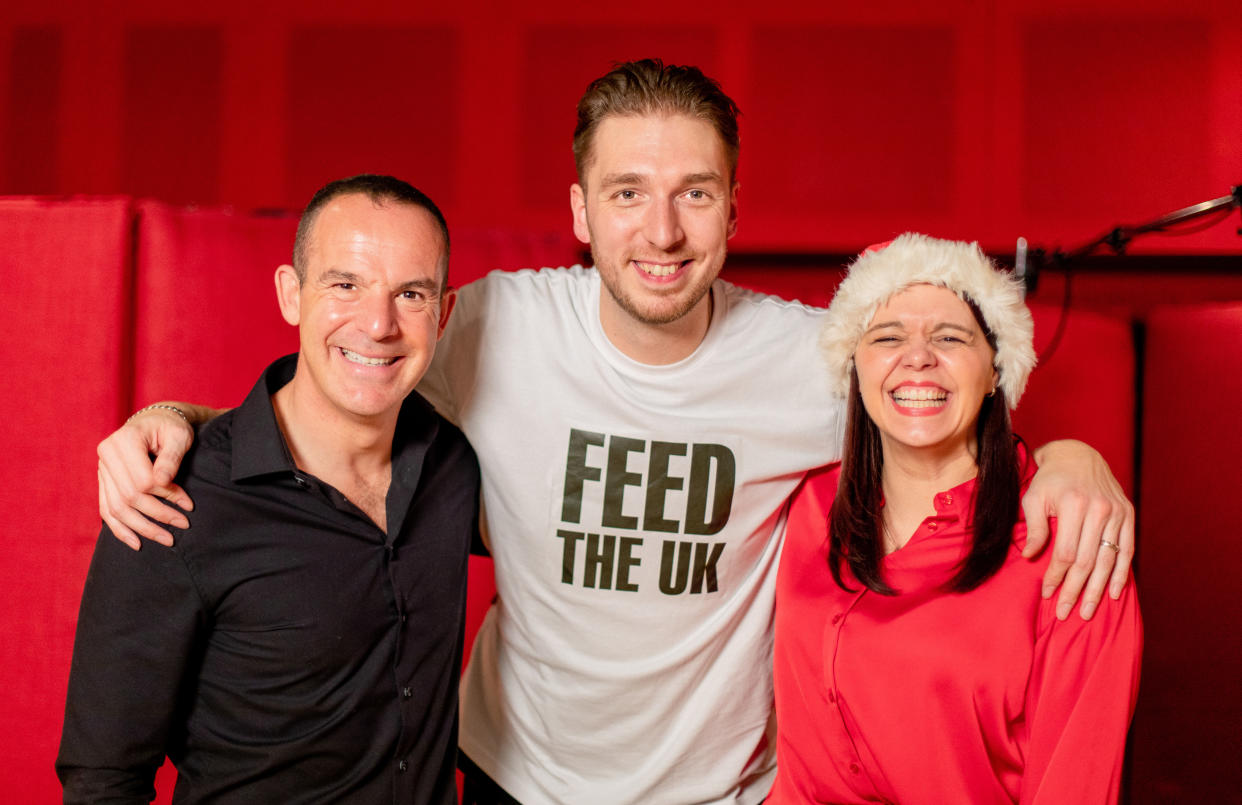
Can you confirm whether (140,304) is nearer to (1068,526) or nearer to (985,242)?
(1068,526)

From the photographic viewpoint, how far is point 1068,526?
1.33 m

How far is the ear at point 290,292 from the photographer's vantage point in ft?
4.81

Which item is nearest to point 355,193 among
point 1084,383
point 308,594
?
point 308,594

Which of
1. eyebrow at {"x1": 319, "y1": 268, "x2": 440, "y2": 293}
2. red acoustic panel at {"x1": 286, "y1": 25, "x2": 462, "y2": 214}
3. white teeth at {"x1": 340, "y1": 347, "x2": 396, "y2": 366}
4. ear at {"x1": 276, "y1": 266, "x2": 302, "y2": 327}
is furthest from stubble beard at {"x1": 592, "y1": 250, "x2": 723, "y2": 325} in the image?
red acoustic panel at {"x1": 286, "y1": 25, "x2": 462, "y2": 214}

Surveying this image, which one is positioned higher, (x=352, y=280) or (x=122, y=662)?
(x=352, y=280)

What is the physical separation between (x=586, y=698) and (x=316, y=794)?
0.50 meters

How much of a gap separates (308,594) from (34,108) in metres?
3.46

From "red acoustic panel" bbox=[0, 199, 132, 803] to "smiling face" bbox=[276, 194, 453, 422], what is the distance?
0.91m

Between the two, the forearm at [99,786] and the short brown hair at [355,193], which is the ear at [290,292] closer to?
the short brown hair at [355,193]

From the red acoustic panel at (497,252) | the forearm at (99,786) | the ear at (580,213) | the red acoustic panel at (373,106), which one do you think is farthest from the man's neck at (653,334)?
the red acoustic panel at (373,106)

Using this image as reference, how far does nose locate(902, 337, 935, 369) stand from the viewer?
1.43 m

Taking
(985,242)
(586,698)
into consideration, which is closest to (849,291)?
(586,698)

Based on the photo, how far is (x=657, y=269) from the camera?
62.1 inches

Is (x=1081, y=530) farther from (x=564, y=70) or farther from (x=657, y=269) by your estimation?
(x=564, y=70)
